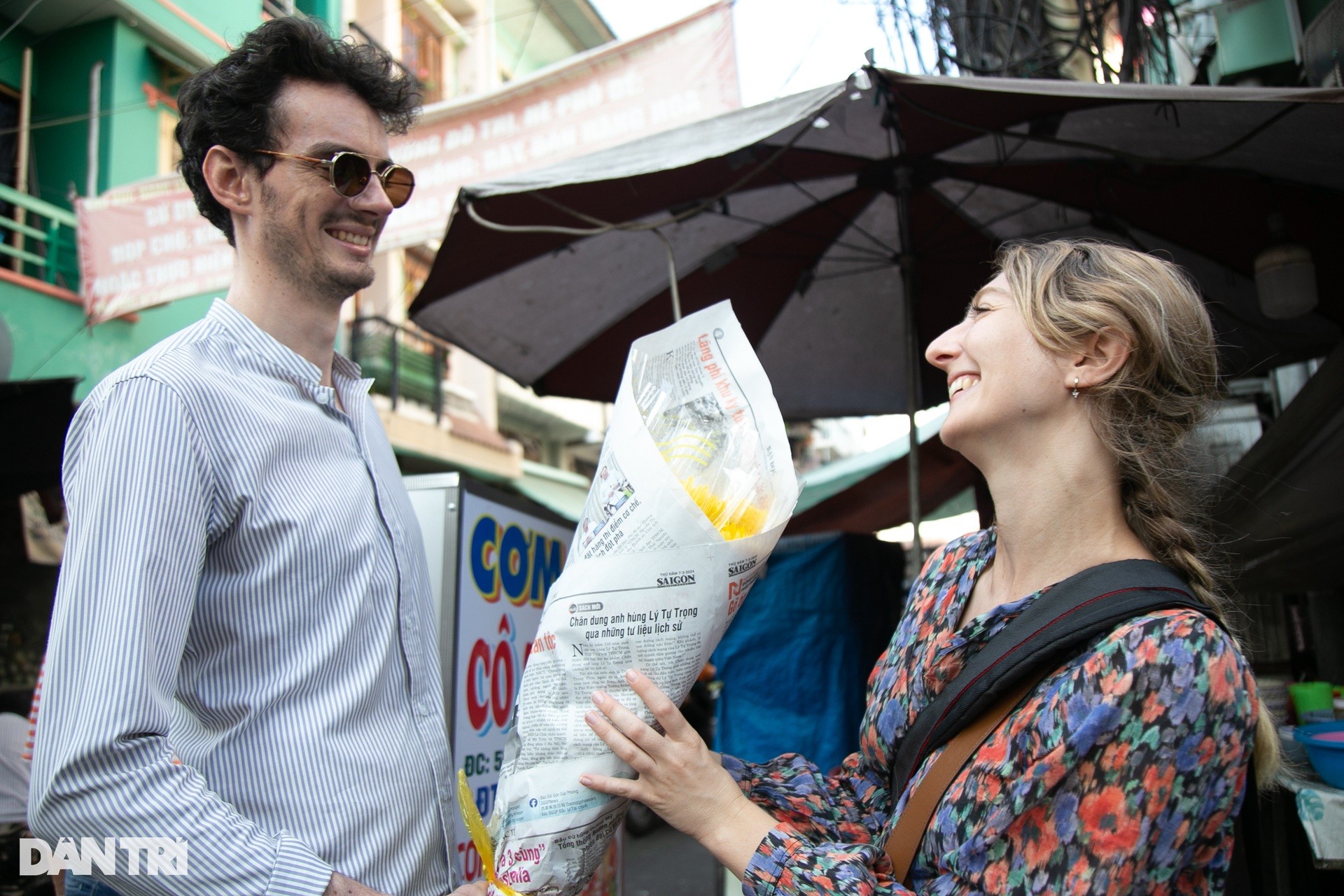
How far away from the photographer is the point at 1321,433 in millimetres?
2686

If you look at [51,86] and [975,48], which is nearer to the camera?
[975,48]

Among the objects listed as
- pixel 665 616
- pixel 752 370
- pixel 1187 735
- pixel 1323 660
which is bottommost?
pixel 1323 660

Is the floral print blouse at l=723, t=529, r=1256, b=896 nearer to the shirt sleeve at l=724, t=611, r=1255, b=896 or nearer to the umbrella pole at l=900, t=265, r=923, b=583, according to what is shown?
the shirt sleeve at l=724, t=611, r=1255, b=896

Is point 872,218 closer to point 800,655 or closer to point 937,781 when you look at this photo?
point 800,655

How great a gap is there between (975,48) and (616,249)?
3784 millimetres

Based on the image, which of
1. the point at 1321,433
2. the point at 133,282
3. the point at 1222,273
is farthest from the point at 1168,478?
the point at 133,282

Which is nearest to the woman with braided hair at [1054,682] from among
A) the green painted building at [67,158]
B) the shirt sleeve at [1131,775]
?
the shirt sleeve at [1131,775]

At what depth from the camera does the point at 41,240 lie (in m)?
7.03

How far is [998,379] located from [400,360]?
36.9 ft

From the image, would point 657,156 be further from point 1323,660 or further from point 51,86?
point 51,86

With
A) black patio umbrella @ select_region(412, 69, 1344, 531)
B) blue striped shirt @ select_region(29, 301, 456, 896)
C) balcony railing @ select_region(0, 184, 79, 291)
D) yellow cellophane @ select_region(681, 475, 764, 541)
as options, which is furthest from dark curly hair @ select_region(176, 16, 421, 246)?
balcony railing @ select_region(0, 184, 79, 291)

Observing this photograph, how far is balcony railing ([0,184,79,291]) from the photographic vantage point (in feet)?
22.2

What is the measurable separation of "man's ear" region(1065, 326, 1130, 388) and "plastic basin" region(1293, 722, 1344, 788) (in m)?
1.58

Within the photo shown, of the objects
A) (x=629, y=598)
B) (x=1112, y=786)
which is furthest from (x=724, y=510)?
(x=1112, y=786)
